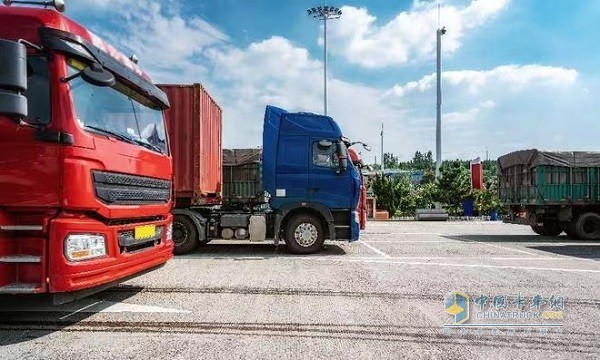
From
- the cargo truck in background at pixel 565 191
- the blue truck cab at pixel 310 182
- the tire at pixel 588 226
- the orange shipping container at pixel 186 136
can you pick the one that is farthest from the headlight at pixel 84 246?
the tire at pixel 588 226

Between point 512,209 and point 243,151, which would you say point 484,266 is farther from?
point 512,209

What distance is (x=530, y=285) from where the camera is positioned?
21.3ft

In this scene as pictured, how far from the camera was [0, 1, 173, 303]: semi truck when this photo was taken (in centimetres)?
396

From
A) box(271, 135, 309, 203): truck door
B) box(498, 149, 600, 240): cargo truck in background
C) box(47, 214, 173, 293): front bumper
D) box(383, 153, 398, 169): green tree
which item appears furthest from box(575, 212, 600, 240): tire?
box(383, 153, 398, 169): green tree

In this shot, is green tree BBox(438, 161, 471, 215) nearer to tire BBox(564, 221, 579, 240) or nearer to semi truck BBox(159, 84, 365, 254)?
tire BBox(564, 221, 579, 240)

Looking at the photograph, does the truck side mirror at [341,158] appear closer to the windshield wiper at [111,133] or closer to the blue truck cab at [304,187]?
the blue truck cab at [304,187]

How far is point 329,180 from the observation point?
31.7 ft

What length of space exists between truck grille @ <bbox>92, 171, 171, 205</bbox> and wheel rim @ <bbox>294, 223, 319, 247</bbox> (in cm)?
427

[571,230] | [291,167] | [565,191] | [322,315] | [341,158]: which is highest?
[341,158]

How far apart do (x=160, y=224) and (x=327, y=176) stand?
15.4 ft

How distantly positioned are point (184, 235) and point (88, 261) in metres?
5.52

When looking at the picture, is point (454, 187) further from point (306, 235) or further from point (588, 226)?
point (306, 235)

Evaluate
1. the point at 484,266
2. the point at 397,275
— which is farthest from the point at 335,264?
the point at 484,266

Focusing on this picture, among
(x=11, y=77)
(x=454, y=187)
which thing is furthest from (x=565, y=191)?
(x=454, y=187)
